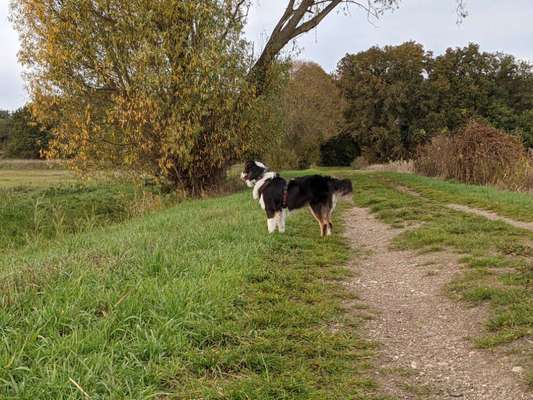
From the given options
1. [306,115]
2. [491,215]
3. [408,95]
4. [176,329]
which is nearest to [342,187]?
[491,215]

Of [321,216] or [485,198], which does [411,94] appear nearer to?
[485,198]

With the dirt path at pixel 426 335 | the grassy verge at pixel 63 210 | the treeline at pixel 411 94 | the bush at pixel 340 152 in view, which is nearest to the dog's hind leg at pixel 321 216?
the dirt path at pixel 426 335

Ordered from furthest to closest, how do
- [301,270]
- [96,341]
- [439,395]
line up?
[301,270] < [96,341] < [439,395]

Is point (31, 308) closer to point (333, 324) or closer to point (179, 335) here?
point (179, 335)

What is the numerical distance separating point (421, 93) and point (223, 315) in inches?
1774

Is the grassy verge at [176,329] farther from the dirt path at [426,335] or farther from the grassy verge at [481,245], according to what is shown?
the grassy verge at [481,245]

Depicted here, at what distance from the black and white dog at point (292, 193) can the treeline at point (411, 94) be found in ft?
110

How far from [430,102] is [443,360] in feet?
147

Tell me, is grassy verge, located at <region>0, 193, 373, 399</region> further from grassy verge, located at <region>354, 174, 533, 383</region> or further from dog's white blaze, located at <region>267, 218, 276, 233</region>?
dog's white blaze, located at <region>267, 218, 276, 233</region>

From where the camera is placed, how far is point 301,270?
5.67m

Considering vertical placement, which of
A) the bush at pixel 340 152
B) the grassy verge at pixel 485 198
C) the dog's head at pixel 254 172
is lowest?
the grassy verge at pixel 485 198

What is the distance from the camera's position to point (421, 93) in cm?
4456

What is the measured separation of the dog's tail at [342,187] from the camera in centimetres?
817

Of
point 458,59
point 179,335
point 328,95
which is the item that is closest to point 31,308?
point 179,335
